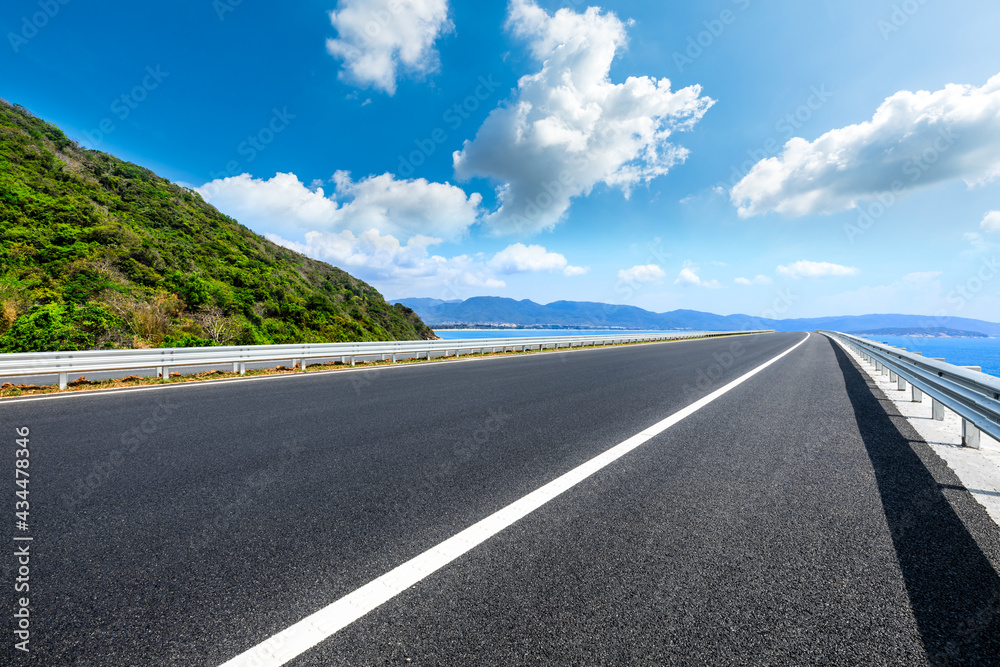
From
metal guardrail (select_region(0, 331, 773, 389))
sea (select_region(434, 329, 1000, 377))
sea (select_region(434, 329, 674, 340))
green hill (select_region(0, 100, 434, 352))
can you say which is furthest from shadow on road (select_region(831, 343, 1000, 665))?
green hill (select_region(0, 100, 434, 352))

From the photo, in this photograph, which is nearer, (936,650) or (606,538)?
(936,650)

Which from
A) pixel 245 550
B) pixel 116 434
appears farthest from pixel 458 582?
pixel 116 434

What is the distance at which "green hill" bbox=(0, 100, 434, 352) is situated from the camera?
15.8 meters

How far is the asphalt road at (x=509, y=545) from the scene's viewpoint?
186 centimetres

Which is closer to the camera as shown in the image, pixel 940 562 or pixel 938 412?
pixel 940 562

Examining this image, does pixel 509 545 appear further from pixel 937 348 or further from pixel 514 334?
pixel 937 348

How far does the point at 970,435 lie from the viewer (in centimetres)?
482

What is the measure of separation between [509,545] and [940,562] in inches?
100

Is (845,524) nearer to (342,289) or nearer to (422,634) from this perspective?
(422,634)

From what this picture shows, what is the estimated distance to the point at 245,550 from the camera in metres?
2.63

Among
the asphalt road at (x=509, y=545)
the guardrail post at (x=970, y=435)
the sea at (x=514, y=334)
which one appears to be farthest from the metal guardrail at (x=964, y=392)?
the sea at (x=514, y=334)

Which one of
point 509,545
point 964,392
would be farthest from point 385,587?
point 964,392

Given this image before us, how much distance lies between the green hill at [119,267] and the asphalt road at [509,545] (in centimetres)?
1333

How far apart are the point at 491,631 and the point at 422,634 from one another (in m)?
0.31
